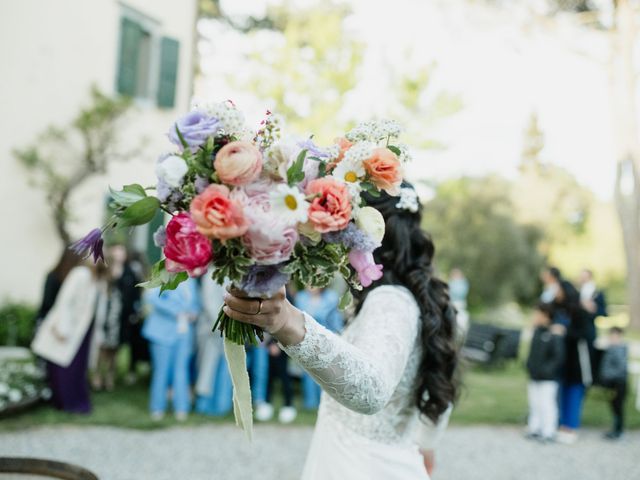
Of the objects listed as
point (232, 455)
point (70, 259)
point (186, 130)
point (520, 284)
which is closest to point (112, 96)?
point (70, 259)

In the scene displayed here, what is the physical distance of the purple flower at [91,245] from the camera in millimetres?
1650

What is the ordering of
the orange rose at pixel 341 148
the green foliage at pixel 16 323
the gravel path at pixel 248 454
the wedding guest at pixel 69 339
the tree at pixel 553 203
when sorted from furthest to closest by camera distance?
the tree at pixel 553 203 < the green foliage at pixel 16 323 < the wedding guest at pixel 69 339 < the gravel path at pixel 248 454 < the orange rose at pixel 341 148

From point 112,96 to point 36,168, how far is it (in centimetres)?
212

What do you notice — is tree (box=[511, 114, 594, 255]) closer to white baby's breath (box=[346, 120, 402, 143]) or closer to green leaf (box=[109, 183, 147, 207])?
white baby's breath (box=[346, 120, 402, 143])

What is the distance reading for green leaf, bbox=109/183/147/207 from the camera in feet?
5.31

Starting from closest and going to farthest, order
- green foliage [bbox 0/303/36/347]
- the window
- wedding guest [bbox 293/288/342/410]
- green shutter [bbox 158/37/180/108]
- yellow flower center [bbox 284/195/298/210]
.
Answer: yellow flower center [bbox 284/195/298/210], wedding guest [bbox 293/288/342/410], green foliage [bbox 0/303/36/347], the window, green shutter [bbox 158/37/180/108]

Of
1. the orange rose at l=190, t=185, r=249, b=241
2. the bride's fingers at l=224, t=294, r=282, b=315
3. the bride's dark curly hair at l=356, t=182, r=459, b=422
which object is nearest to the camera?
the orange rose at l=190, t=185, r=249, b=241

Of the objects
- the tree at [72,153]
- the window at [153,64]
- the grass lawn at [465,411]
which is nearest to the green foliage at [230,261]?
the grass lawn at [465,411]

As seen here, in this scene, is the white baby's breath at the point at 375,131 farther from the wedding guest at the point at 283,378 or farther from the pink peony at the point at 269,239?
the wedding guest at the point at 283,378

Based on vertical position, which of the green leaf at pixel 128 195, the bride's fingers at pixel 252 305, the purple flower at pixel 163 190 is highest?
the purple flower at pixel 163 190

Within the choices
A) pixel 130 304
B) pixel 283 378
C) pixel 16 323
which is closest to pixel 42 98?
pixel 16 323

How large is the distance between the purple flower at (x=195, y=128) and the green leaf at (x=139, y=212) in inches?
6.0

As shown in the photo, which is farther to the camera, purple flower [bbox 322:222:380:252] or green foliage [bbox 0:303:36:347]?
green foliage [bbox 0:303:36:347]

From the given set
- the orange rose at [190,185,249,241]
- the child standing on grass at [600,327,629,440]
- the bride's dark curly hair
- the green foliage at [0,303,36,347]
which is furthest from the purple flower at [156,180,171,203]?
the green foliage at [0,303,36,347]
